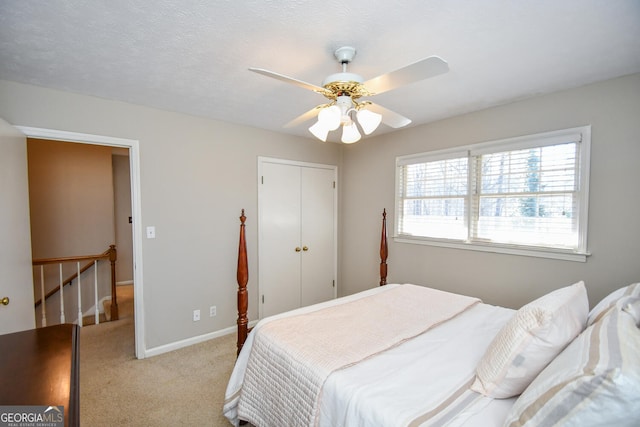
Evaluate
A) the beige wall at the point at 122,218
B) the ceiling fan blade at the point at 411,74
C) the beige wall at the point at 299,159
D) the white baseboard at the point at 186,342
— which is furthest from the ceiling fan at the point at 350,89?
the beige wall at the point at 122,218

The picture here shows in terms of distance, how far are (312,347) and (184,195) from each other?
2.21 metres

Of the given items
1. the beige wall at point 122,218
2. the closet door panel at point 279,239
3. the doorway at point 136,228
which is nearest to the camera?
the doorway at point 136,228

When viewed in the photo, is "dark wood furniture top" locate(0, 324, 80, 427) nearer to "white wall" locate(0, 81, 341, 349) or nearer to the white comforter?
the white comforter

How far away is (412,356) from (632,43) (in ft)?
7.28

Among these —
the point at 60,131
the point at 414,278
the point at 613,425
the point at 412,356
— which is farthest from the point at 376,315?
the point at 60,131

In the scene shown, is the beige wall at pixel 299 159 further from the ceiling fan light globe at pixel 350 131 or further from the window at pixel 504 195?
the ceiling fan light globe at pixel 350 131

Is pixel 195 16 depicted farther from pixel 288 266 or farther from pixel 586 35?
pixel 288 266

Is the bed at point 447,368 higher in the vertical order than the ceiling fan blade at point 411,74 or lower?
lower

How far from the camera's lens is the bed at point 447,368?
33.1 inches

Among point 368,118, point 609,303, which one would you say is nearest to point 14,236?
point 368,118

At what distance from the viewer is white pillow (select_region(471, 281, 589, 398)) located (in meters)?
1.15

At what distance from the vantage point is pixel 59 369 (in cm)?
92

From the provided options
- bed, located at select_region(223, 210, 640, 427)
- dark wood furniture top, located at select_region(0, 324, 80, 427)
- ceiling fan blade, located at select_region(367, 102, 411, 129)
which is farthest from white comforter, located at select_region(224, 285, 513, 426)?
ceiling fan blade, located at select_region(367, 102, 411, 129)

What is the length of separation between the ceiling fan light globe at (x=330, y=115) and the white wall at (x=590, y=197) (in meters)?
1.95
